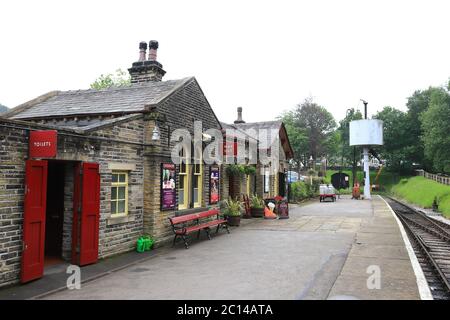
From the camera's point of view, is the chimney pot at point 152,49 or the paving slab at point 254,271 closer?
the paving slab at point 254,271

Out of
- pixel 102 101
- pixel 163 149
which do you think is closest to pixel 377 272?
pixel 163 149

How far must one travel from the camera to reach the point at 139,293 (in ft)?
20.9

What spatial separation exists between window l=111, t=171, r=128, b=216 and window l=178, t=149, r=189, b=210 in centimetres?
253

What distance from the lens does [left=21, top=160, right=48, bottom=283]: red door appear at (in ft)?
22.3

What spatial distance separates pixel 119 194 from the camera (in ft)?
31.7

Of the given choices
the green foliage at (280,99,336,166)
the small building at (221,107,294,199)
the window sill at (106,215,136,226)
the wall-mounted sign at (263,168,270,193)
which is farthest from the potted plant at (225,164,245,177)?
the green foliage at (280,99,336,166)

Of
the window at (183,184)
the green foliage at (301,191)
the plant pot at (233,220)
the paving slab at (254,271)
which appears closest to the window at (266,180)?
the green foliage at (301,191)

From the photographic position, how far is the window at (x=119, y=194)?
371 inches

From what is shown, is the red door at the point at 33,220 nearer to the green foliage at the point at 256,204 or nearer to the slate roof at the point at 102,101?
the slate roof at the point at 102,101

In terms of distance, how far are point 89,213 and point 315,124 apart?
2384 inches

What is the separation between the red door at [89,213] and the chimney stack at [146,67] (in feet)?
20.9
